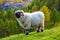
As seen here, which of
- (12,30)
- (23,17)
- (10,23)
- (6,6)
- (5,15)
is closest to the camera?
(23,17)

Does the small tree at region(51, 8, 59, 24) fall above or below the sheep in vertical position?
below

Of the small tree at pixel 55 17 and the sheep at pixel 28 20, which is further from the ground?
the sheep at pixel 28 20

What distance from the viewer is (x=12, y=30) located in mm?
70375

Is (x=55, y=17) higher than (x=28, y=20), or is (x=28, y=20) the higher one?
(x=28, y=20)

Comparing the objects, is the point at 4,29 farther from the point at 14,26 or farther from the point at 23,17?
the point at 23,17

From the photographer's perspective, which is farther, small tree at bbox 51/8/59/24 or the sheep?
small tree at bbox 51/8/59/24

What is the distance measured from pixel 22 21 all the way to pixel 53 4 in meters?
77.1

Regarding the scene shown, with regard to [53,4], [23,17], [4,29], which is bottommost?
[4,29]

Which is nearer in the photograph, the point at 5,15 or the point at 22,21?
the point at 22,21

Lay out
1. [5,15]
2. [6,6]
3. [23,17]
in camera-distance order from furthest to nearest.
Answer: [6,6]
[5,15]
[23,17]

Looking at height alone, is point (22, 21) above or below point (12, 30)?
above

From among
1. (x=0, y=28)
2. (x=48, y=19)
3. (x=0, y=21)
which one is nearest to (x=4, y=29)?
(x=0, y=28)

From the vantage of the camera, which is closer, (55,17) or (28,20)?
(28,20)

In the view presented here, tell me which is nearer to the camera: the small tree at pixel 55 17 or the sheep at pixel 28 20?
the sheep at pixel 28 20
